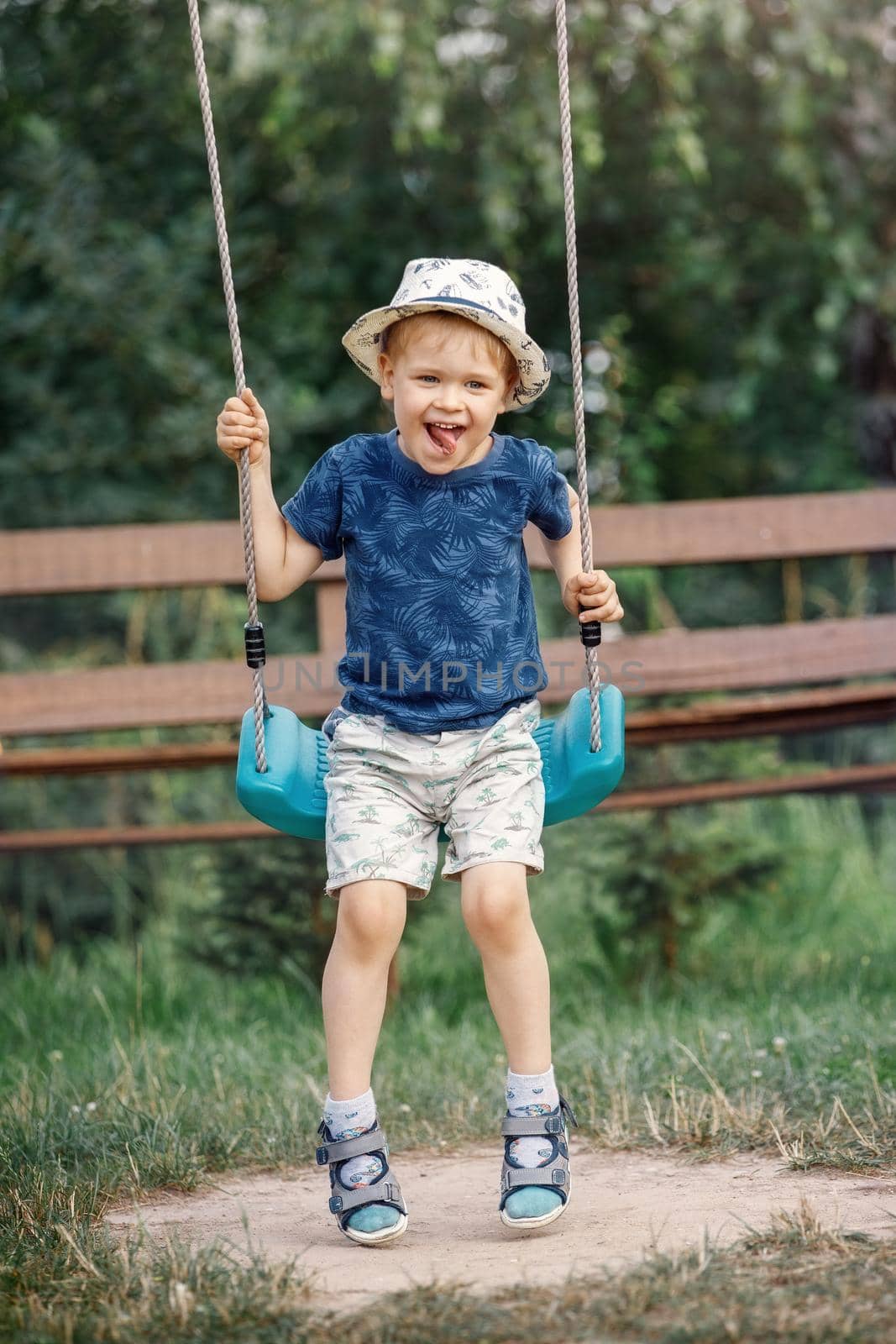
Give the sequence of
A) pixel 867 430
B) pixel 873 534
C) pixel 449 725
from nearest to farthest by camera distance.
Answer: pixel 449 725, pixel 873 534, pixel 867 430

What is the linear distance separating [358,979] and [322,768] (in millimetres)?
390

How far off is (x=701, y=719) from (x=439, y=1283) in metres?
2.05

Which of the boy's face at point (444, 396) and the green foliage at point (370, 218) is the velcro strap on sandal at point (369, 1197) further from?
the green foliage at point (370, 218)

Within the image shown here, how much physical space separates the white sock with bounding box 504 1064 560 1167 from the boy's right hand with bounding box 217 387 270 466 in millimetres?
1062

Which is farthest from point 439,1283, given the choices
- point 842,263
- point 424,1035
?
point 842,263

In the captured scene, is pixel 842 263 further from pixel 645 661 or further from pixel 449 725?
pixel 449 725

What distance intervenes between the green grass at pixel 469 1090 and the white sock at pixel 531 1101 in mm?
336

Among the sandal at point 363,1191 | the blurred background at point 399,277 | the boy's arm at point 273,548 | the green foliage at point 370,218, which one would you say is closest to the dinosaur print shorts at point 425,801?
the boy's arm at point 273,548

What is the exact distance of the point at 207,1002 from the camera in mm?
3902

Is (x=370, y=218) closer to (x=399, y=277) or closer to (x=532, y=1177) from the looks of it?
(x=399, y=277)

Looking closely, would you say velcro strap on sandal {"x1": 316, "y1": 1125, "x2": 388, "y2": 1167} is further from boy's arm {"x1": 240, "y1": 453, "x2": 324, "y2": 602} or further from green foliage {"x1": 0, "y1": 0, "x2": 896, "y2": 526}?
green foliage {"x1": 0, "y1": 0, "x2": 896, "y2": 526}

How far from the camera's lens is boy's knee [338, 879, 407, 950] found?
2283 millimetres

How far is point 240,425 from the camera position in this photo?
2.38 metres

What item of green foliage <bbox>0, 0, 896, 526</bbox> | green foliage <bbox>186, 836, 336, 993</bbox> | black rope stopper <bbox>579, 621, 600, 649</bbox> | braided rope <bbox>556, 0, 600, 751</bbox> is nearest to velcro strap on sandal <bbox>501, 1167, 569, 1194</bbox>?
braided rope <bbox>556, 0, 600, 751</bbox>
